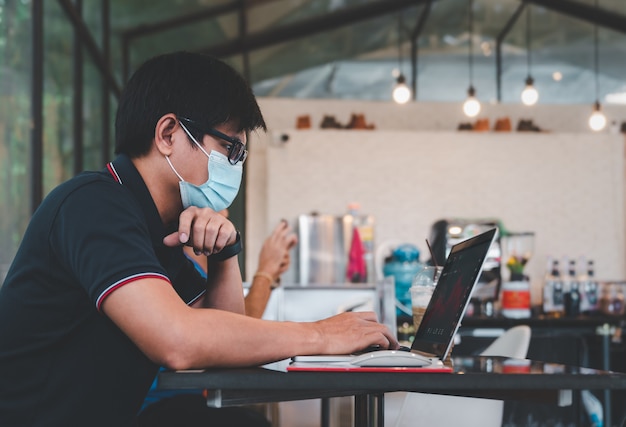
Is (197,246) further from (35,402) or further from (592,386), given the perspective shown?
(592,386)

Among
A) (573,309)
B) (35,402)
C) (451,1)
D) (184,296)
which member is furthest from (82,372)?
(451,1)

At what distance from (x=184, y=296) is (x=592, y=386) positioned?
2.87ft

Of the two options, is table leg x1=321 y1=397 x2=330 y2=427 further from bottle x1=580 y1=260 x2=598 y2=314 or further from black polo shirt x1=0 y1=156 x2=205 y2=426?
bottle x1=580 y1=260 x2=598 y2=314

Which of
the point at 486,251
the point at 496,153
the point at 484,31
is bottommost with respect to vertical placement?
the point at 486,251

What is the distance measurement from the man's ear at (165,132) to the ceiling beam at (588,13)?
296 inches

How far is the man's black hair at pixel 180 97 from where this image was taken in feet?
4.66

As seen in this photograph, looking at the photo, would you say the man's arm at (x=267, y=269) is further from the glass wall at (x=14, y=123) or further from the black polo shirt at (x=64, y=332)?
the black polo shirt at (x=64, y=332)

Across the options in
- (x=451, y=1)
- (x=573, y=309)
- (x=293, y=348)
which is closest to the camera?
(x=293, y=348)

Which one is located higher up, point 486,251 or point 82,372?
point 486,251

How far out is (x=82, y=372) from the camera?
48.8 inches

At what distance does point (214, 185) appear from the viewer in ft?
4.94

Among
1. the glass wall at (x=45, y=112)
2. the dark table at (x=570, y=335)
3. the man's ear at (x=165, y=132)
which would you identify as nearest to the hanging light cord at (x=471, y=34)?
the glass wall at (x=45, y=112)

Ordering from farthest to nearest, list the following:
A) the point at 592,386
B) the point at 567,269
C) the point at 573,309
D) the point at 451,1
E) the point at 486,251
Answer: the point at 451,1
the point at 567,269
the point at 573,309
the point at 486,251
the point at 592,386

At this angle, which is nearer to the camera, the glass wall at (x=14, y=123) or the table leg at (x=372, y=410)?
the table leg at (x=372, y=410)
